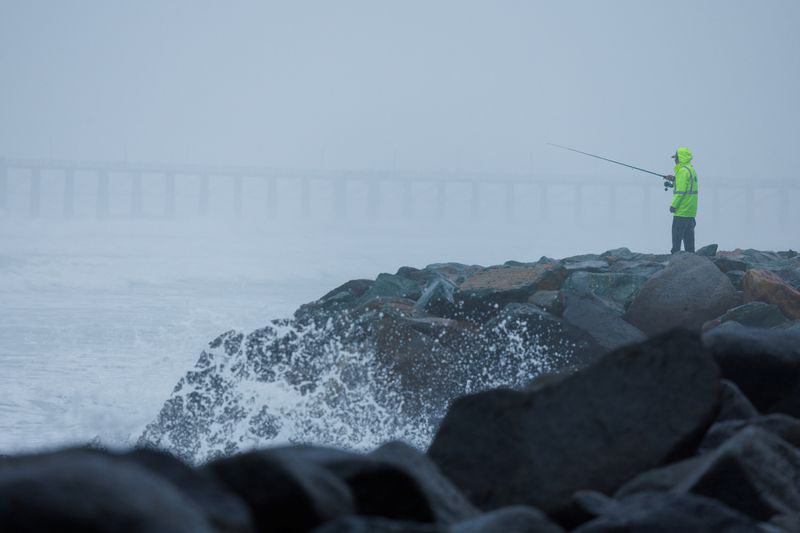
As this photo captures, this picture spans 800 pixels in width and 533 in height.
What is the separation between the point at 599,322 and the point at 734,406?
16.3ft

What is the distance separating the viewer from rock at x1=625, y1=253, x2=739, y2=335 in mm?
8648

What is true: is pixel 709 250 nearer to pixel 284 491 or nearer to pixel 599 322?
pixel 599 322

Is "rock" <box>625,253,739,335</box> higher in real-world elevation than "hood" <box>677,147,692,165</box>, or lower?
lower

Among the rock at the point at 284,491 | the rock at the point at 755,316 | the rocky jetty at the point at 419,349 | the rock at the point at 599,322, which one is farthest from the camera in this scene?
the rock at the point at 755,316

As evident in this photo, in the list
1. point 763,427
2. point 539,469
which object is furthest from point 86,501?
point 763,427

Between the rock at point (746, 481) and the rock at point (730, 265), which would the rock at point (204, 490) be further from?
the rock at point (730, 265)

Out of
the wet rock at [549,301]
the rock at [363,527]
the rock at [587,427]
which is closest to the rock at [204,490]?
the rock at [363,527]

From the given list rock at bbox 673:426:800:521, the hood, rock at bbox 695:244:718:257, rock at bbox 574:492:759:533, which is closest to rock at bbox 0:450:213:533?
rock at bbox 574:492:759:533

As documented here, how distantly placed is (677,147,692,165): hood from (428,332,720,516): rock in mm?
10699

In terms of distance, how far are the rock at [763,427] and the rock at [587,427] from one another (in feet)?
0.64

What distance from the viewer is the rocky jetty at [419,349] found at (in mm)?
7648

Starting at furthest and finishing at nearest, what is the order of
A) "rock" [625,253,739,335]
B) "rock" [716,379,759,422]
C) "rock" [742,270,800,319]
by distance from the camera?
"rock" [742,270,800,319] → "rock" [625,253,739,335] → "rock" [716,379,759,422]

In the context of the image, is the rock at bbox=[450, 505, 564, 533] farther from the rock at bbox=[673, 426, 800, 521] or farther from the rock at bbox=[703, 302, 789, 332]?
the rock at bbox=[703, 302, 789, 332]

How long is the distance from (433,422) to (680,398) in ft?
15.0
